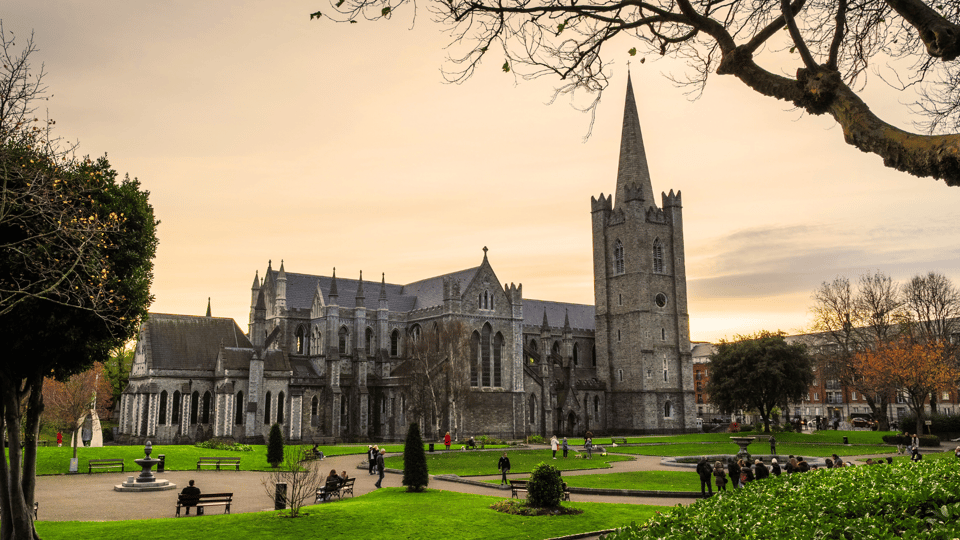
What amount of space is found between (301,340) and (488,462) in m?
32.9

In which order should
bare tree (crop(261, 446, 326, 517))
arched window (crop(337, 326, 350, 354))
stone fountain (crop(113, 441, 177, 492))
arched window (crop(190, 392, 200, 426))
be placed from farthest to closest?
arched window (crop(337, 326, 350, 354)) < arched window (crop(190, 392, 200, 426)) < stone fountain (crop(113, 441, 177, 492)) < bare tree (crop(261, 446, 326, 517))

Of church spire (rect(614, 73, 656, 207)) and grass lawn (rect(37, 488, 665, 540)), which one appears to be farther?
church spire (rect(614, 73, 656, 207))

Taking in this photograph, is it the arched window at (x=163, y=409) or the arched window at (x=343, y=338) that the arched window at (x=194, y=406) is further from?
the arched window at (x=343, y=338)

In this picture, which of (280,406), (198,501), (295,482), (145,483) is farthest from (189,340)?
(295,482)

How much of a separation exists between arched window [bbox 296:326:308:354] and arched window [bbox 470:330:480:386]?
16321mm

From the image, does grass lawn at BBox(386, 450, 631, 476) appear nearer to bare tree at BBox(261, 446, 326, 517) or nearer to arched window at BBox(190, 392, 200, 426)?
bare tree at BBox(261, 446, 326, 517)

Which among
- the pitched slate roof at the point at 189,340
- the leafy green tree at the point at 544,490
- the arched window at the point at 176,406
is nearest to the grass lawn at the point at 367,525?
the leafy green tree at the point at 544,490

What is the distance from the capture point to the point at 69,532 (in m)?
17.8

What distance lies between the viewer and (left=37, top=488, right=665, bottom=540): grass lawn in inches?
699

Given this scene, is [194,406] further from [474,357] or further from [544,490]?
[544,490]

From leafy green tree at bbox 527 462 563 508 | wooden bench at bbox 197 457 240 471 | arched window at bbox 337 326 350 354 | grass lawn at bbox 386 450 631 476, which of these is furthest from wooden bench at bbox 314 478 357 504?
arched window at bbox 337 326 350 354

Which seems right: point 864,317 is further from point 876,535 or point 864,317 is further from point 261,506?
point 876,535

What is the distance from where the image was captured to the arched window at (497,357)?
217 feet

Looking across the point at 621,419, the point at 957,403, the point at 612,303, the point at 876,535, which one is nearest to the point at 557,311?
the point at 612,303
